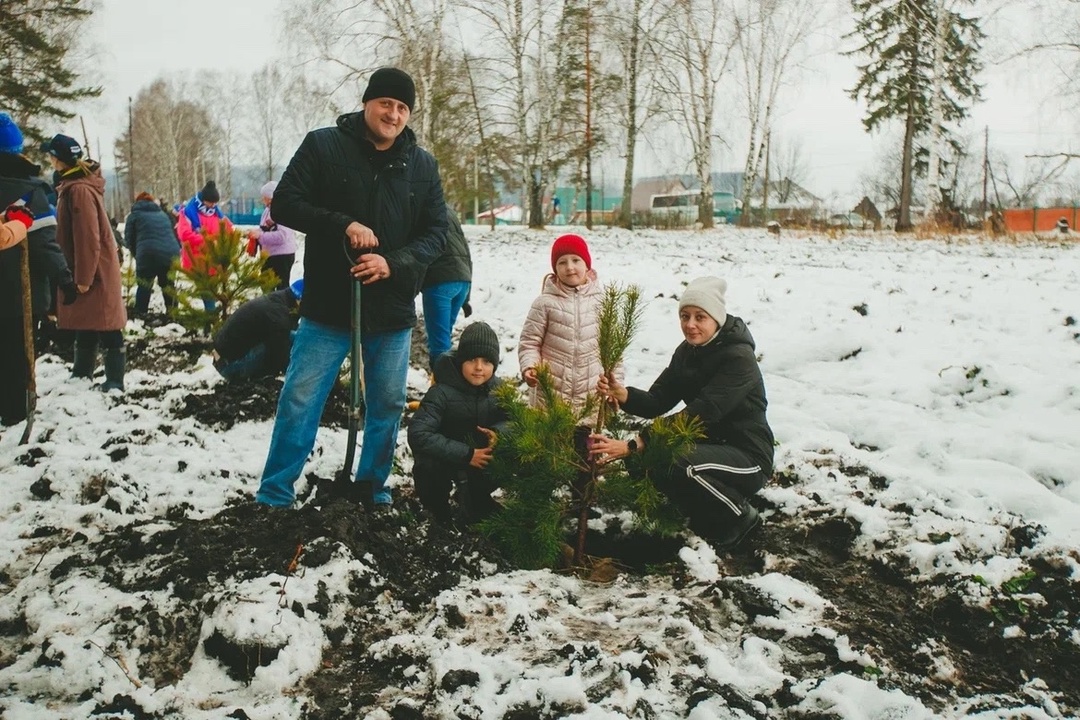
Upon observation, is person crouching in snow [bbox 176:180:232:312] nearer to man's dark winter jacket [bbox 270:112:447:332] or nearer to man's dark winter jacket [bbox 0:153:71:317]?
man's dark winter jacket [bbox 0:153:71:317]

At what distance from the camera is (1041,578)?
2.91 meters

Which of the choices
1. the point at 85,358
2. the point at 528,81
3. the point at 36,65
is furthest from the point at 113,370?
the point at 36,65

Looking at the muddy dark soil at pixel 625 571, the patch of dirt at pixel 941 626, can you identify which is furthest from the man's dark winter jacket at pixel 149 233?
the patch of dirt at pixel 941 626

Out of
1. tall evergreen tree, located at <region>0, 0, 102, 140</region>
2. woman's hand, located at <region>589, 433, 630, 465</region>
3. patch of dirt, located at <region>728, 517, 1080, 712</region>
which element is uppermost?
tall evergreen tree, located at <region>0, 0, 102, 140</region>

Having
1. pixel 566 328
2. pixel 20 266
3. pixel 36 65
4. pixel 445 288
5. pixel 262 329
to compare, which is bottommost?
pixel 262 329

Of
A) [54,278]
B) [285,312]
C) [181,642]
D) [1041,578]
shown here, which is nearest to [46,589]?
[181,642]

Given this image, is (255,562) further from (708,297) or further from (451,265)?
(451,265)

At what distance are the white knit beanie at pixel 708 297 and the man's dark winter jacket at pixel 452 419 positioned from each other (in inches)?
40.4

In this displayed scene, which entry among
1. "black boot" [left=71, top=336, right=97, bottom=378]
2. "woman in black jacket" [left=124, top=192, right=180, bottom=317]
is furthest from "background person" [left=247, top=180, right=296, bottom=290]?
"black boot" [left=71, top=336, right=97, bottom=378]

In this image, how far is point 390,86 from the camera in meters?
3.06

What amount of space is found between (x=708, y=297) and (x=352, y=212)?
1.67m

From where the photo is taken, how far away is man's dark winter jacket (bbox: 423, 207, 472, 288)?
5.08 m

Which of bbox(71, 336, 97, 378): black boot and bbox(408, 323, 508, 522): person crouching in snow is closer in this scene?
bbox(408, 323, 508, 522): person crouching in snow

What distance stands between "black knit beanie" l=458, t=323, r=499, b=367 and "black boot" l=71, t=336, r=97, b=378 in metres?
3.25
